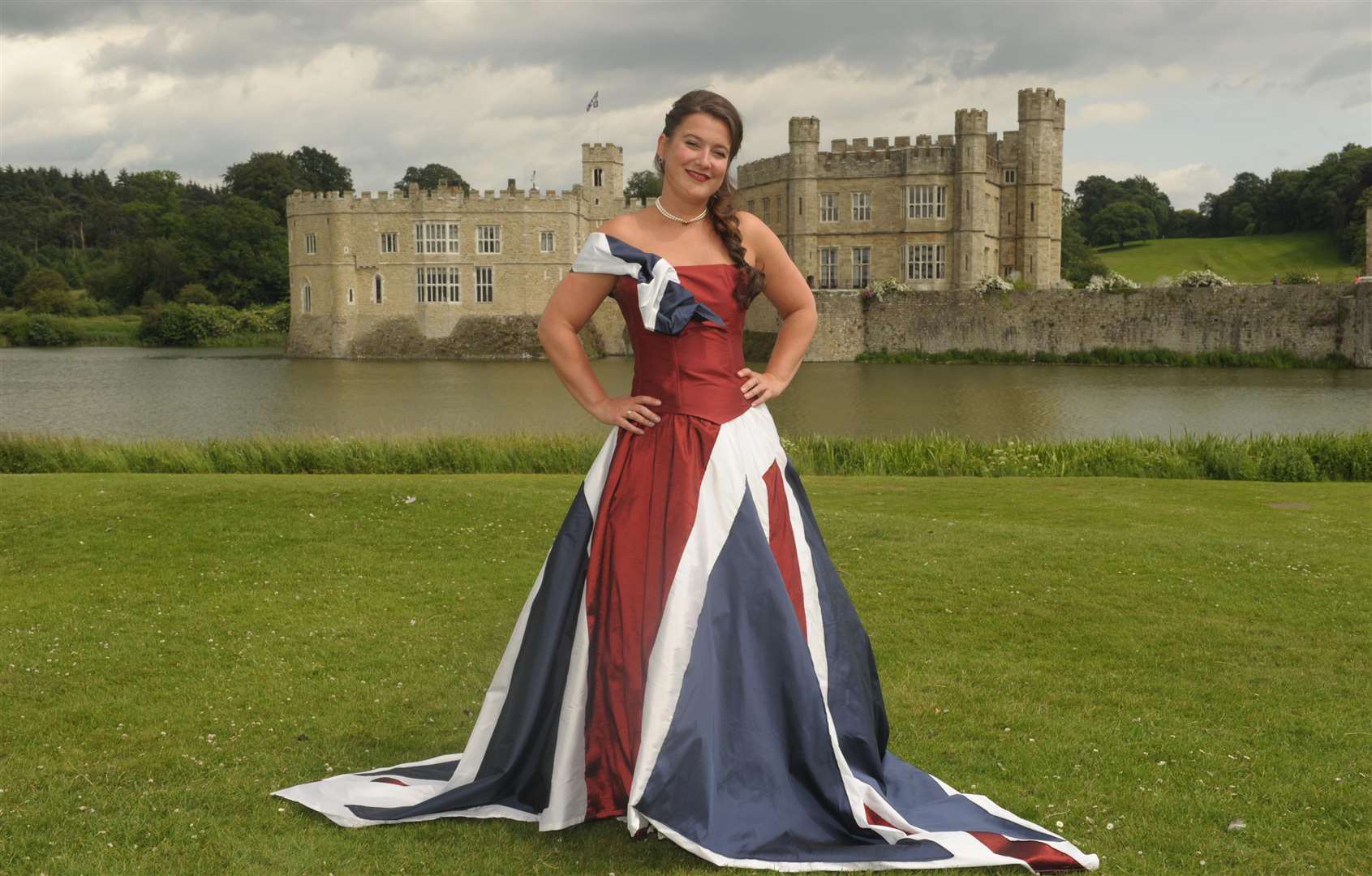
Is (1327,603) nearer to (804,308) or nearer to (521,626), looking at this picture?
(804,308)

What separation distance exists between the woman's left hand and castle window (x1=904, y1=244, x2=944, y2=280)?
138 feet

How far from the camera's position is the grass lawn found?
13.4 ft

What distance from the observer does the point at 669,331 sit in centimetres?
411

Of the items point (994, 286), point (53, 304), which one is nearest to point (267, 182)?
point (53, 304)

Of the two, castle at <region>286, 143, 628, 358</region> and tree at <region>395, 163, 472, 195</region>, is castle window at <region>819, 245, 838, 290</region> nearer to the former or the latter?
castle at <region>286, 143, 628, 358</region>

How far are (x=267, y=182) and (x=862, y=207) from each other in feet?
142

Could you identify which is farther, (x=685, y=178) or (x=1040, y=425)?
(x=1040, y=425)

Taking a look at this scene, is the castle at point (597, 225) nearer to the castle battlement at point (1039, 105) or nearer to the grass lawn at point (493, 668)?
the castle battlement at point (1039, 105)

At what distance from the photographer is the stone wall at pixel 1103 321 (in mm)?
37844

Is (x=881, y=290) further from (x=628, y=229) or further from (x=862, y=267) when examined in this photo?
(x=628, y=229)

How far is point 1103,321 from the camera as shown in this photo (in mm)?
40875

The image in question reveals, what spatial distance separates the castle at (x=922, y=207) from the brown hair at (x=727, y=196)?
1610 inches

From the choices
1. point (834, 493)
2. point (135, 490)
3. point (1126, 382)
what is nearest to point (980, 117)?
point (1126, 382)

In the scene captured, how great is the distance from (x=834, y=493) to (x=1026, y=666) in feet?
A: 21.2
